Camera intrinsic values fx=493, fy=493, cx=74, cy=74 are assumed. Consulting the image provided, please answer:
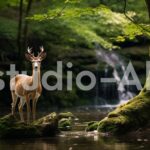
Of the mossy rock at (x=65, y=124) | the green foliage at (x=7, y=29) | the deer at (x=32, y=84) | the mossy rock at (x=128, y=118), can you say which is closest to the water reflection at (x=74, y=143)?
the mossy rock at (x=128, y=118)

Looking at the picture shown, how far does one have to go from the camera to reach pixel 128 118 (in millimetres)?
12766

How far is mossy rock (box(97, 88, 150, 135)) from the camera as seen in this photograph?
41.0 ft

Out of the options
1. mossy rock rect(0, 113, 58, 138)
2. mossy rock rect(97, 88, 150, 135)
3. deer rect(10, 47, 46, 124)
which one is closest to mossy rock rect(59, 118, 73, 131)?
deer rect(10, 47, 46, 124)

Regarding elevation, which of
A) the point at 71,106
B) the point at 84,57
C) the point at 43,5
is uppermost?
the point at 43,5

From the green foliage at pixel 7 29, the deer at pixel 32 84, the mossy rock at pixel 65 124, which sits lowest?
the mossy rock at pixel 65 124

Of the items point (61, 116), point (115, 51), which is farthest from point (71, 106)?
point (61, 116)

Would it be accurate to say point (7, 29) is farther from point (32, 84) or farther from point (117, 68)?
point (32, 84)

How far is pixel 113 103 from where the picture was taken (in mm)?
28625

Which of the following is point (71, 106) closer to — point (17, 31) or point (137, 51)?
point (17, 31)

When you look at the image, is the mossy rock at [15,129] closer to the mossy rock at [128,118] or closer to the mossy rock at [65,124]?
the mossy rock at [65,124]

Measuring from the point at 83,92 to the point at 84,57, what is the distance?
269 cm

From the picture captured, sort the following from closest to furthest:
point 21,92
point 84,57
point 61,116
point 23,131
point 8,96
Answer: point 23,131 < point 21,92 < point 61,116 < point 8,96 < point 84,57

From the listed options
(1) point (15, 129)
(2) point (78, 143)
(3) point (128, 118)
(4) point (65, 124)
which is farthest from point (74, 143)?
(4) point (65, 124)

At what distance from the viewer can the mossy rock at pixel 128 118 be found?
12508mm
